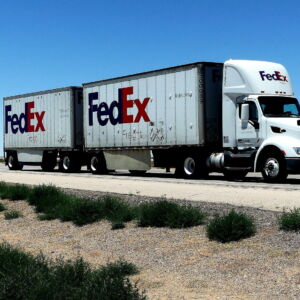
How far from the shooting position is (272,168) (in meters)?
19.5

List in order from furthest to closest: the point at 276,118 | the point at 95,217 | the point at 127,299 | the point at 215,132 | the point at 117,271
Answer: the point at 215,132
the point at 276,118
the point at 95,217
the point at 117,271
the point at 127,299

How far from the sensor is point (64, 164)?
100 ft

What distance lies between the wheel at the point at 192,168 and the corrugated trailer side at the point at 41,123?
779 centimetres

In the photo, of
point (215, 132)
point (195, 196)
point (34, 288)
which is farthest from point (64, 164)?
point (34, 288)

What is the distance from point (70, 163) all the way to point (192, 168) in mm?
9053

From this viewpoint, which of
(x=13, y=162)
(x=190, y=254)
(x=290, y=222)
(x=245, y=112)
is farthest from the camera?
(x=13, y=162)

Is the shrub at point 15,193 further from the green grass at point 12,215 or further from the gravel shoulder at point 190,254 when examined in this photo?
the gravel shoulder at point 190,254

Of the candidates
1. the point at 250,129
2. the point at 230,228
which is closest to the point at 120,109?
the point at 250,129

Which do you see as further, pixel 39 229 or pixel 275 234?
pixel 39 229

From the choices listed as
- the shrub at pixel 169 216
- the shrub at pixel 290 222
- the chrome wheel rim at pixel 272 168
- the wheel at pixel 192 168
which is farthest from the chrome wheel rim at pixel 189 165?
the shrub at pixel 290 222

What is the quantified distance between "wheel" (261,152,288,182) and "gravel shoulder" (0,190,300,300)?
7664 millimetres

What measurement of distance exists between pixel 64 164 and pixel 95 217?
18982mm

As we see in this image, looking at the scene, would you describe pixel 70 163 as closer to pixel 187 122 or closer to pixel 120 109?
pixel 120 109

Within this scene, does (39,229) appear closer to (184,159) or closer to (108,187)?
(108,187)
